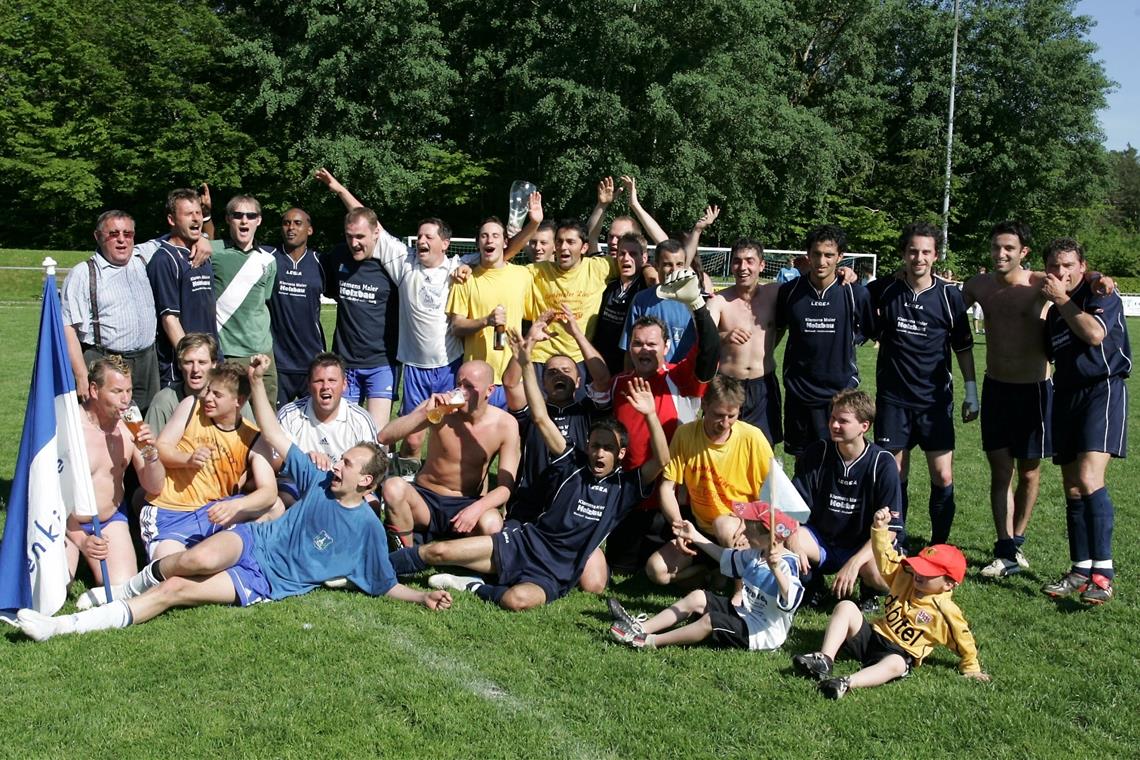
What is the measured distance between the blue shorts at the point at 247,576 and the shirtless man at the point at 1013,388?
15.0 feet

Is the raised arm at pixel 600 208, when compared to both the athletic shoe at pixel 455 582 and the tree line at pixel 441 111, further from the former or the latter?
the tree line at pixel 441 111

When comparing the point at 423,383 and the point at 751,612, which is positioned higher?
the point at 423,383

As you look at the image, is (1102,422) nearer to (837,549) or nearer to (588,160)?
(837,549)

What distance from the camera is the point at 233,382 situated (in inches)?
241

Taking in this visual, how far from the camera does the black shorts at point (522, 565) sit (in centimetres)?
589

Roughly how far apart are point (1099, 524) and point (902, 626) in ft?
6.42

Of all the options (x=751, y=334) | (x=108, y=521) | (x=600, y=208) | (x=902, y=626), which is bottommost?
(x=902, y=626)

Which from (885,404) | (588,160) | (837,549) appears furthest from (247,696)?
(588,160)

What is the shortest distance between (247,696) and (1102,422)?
516 centimetres

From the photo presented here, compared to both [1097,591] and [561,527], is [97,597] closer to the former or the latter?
[561,527]

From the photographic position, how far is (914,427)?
6754 millimetres

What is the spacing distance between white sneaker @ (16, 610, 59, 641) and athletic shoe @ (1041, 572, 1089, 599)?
18.7ft

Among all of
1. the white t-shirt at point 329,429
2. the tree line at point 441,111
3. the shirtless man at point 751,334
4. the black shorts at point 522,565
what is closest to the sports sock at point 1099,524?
the shirtless man at point 751,334

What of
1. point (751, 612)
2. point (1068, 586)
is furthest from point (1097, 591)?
point (751, 612)
